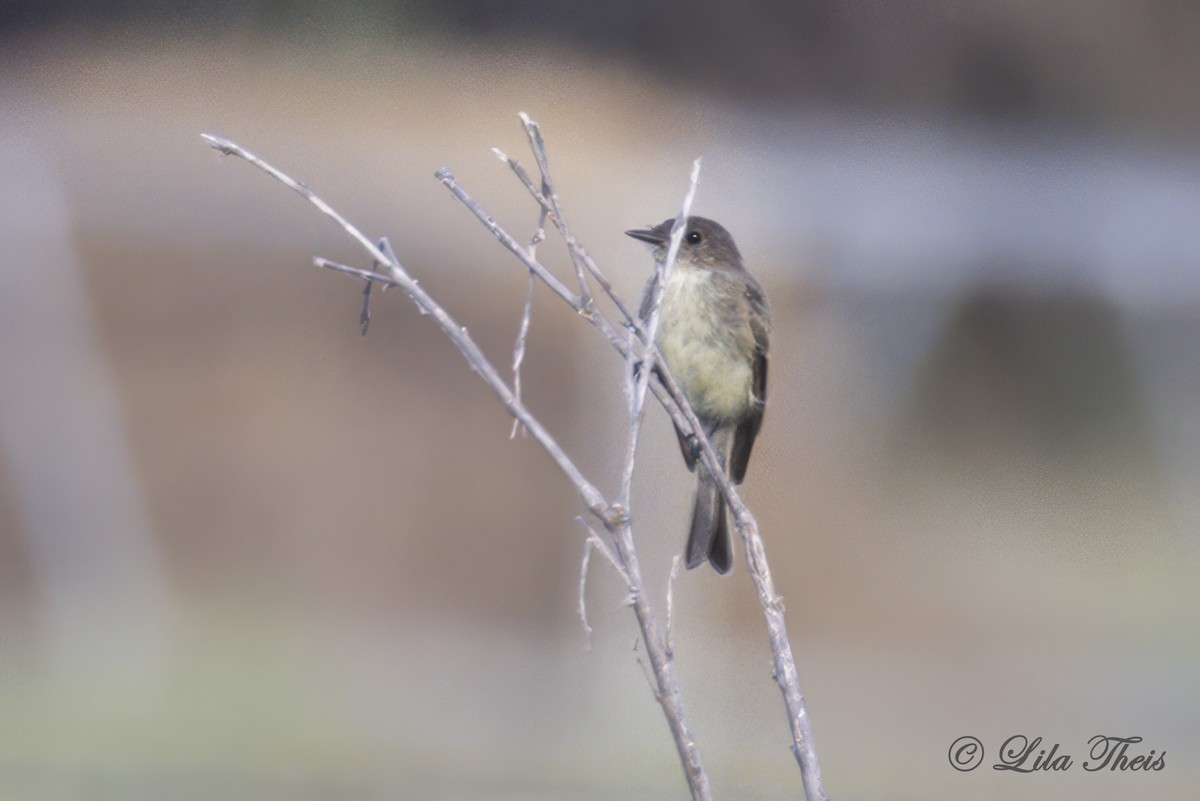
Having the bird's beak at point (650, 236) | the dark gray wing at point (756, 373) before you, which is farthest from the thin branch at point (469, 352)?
the dark gray wing at point (756, 373)

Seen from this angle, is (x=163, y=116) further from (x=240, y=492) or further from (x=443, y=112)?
A: (x=240, y=492)

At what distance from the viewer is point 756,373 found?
53.7 inches

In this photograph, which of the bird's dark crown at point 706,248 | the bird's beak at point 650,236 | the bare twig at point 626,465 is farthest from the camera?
the bird's dark crown at point 706,248

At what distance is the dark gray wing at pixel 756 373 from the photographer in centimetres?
134

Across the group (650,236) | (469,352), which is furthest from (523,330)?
(650,236)

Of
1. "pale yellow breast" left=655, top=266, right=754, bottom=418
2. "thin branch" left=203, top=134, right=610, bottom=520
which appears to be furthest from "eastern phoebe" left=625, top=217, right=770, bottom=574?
"thin branch" left=203, top=134, right=610, bottom=520

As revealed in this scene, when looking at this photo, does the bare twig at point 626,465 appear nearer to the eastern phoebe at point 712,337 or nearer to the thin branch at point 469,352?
the thin branch at point 469,352

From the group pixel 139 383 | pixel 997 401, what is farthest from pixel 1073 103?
pixel 139 383

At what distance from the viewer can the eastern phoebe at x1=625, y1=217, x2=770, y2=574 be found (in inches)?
51.4

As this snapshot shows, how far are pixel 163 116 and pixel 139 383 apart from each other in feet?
1.40

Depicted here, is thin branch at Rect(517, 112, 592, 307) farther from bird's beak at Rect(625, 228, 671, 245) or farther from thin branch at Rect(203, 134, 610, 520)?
bird's beak at Rect(625, 228, 671, 245)

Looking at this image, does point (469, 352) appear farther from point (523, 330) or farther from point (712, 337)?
point (712, 337)

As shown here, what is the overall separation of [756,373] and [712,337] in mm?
83

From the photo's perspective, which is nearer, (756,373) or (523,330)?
(523,330)
